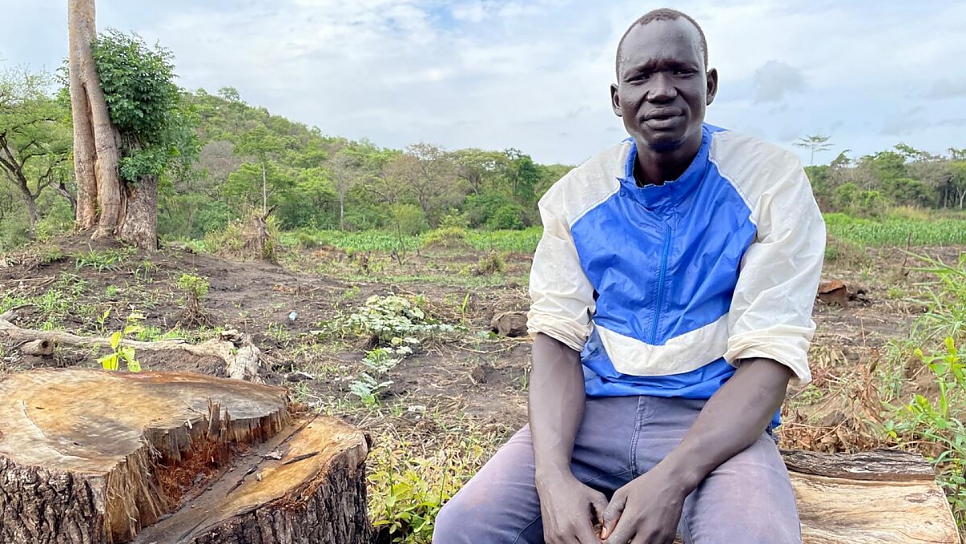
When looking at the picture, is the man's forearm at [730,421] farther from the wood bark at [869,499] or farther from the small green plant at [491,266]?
the small green plant at [491,266]

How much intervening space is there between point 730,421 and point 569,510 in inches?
14.7

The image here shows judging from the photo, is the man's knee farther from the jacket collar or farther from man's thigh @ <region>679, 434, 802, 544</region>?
the jacket collar

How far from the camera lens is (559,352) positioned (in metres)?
1.71

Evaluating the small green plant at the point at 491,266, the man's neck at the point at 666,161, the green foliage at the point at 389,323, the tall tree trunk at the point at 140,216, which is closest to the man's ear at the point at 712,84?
the man's neck at the point at 666,161

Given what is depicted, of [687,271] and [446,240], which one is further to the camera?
[446,240]

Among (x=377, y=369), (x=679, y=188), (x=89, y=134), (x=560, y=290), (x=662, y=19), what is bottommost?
(x=377, y=369)

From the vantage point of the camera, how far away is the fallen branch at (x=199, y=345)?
3.53m

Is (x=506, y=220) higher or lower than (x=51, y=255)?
higher

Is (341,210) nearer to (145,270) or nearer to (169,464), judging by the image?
(145,270)

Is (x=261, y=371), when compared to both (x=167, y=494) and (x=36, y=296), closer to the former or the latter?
(x=167, y=494)

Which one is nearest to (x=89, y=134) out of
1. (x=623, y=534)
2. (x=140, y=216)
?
(x=140, y=216)

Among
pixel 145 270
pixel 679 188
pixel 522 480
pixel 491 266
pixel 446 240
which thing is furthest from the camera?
pixel 446 240

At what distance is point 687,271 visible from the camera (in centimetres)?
160

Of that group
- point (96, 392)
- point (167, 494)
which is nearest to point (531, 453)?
point (167, 494)
